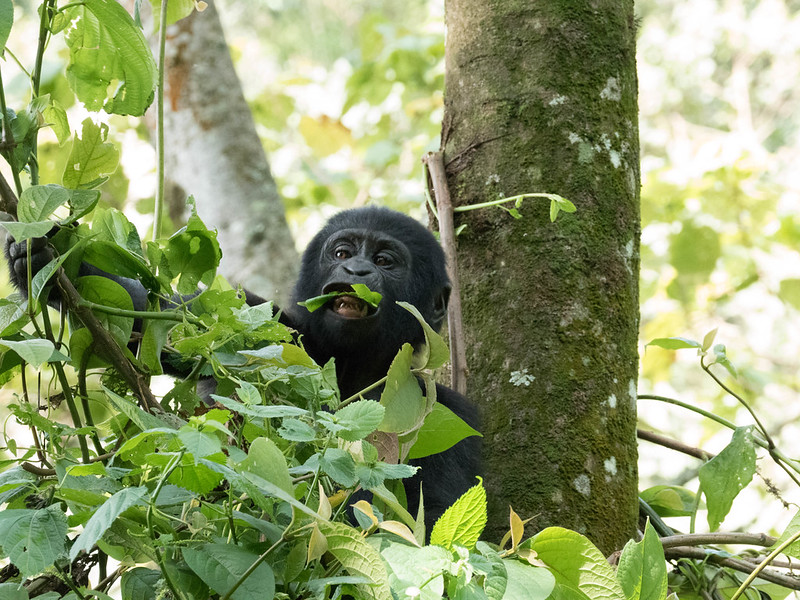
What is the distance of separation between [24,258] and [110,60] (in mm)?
483

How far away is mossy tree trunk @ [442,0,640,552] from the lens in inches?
84.6

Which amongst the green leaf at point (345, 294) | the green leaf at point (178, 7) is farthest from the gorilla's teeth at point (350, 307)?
the green leaf at point (178, 7)

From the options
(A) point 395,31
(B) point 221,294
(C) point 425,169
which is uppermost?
(A) point 395,31

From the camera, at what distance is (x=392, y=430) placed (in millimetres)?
1347

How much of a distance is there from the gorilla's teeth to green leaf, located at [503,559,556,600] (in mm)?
1603

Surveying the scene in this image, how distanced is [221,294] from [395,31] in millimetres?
5443

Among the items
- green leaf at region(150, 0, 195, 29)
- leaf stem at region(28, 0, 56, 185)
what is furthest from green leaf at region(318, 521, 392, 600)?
green leaf at region(150, 0, 195, 29)

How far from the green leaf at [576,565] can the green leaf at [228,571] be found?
0.43 metres

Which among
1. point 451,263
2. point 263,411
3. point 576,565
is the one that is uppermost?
point 451,263

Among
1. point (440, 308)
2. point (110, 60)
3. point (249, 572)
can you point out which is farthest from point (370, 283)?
point (249, 572)

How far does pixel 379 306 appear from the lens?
2.87m

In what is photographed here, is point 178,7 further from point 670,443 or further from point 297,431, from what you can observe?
point 670,443

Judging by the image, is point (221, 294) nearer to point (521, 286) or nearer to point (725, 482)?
point (521, 286)

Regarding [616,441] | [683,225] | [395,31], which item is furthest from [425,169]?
[395,31]
